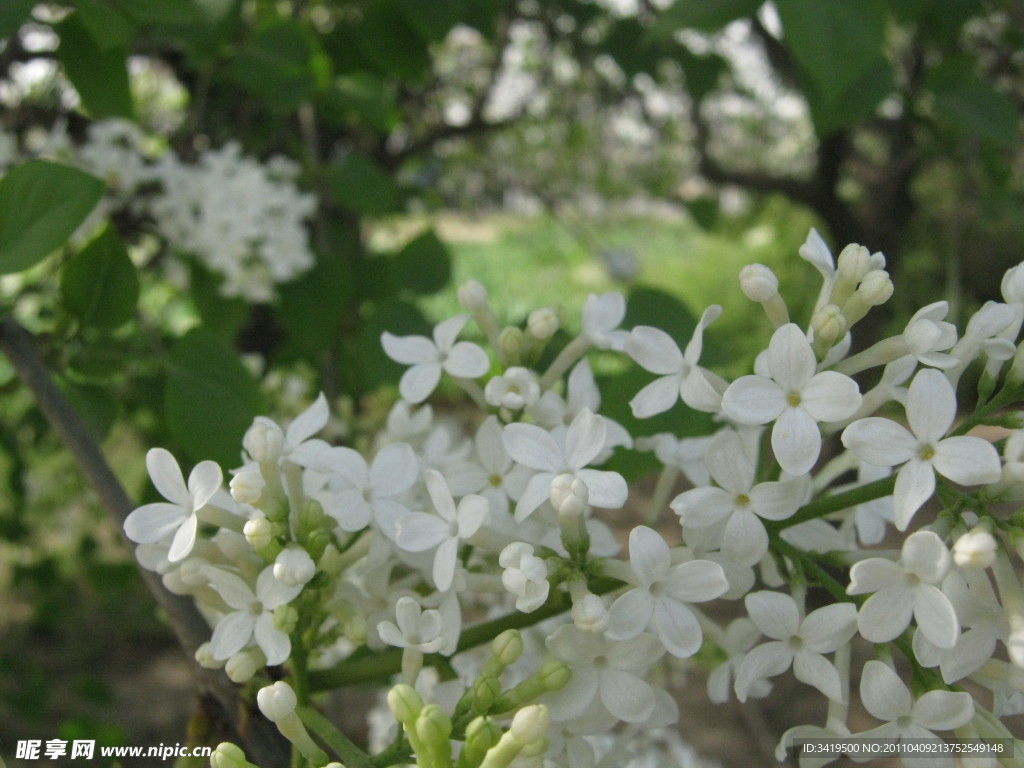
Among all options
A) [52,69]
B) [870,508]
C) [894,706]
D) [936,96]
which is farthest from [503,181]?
[894,706]

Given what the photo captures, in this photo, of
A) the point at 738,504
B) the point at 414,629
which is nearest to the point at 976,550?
the point at 738,504

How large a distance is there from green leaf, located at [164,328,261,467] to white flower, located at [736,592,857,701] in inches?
21.3

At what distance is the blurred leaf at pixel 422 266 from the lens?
1452 mm

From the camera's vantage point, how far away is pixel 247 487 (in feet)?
2.16

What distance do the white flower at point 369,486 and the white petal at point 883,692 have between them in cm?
34

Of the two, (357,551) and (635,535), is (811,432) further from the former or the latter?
(357,551)

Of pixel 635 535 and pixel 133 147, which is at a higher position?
pixel 635 535

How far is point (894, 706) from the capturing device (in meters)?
0.59

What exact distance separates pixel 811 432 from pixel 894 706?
7.5 inches

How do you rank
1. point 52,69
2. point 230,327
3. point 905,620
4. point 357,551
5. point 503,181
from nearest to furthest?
point 905,620, point 357,551, point 230,327, point 52,69, point 503,181

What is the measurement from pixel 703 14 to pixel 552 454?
0.73 m

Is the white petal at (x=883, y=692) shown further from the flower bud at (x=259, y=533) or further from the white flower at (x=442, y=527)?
the flower bud at (x=259, y=533)

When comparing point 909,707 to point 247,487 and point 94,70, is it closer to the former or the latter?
point 247,487

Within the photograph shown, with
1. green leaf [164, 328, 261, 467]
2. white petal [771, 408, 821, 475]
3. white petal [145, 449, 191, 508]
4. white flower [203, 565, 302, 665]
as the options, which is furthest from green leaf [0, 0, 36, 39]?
white petal [771, 408, 821, 475]
